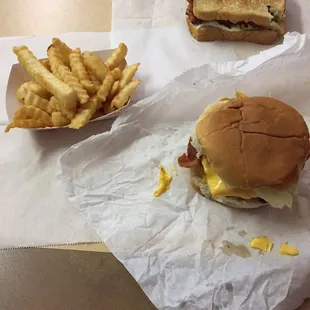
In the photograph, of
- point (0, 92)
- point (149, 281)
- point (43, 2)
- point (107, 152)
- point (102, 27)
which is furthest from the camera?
point (43, 2)

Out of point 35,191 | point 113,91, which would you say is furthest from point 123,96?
point 35,191

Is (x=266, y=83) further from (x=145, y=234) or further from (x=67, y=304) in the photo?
(x=67, y=304)

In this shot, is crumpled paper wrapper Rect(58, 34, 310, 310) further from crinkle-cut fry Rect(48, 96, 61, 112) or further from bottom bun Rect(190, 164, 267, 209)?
crinkle-cut fry Rect(48, 96, 61, 112)

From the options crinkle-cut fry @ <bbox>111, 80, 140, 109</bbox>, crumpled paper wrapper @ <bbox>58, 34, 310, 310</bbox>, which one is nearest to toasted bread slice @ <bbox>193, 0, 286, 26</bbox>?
crumpled paper wrapper @ <bbox>58, 34, 310, 310</bbox>

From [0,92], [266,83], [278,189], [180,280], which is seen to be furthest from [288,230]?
[0,92]

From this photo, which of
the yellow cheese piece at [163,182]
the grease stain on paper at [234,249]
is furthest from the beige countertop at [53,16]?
the grease stain on paper at [234,249]

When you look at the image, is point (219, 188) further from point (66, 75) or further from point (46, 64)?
point (46, 64)
